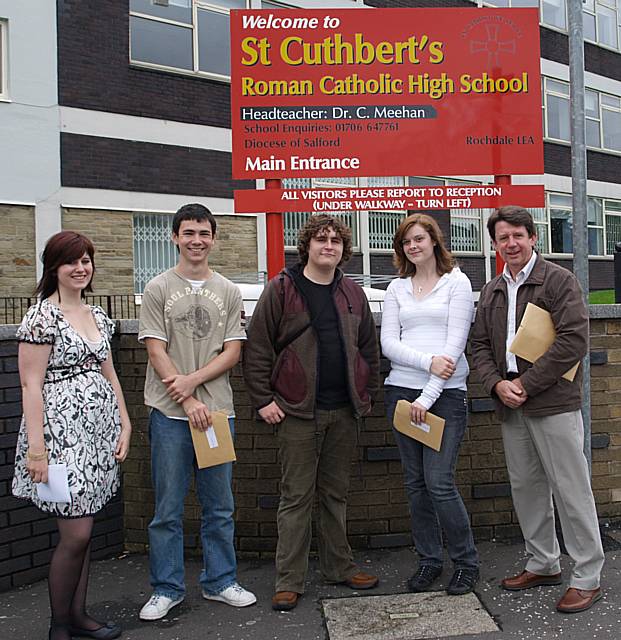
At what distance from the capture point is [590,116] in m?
22.5

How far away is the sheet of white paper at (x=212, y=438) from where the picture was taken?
3.77 m

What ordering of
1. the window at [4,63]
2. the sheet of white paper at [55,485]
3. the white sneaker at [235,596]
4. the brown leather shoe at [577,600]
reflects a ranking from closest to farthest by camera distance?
the sheet of white paper at [55,485] < the brown leather shoe at [577,600] < the white sneaker at [235,596] < the window at [4,63]

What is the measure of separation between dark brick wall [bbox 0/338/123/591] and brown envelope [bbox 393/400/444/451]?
213 cm

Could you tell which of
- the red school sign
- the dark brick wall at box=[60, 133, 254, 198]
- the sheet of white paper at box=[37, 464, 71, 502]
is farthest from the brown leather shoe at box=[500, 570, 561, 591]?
the dark brick wall at box=[60, 133, 254, 198]

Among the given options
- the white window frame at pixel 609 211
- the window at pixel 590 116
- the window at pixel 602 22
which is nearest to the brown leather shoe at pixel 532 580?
the window at pixel 590 116

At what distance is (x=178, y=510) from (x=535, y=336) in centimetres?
200

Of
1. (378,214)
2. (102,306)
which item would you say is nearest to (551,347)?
(102,306)

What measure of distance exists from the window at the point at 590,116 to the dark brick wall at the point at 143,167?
422 inches

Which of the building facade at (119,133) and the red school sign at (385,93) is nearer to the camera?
the red school sign at (385,93)

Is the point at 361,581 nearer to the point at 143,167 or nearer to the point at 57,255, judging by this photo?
the point at 57,255

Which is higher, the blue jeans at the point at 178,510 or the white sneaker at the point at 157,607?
the blue jeans at the point at 178,510

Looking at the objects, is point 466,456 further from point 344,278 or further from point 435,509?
point 344,278

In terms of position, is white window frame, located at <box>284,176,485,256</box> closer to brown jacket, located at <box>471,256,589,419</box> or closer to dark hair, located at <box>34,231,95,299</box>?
brown jacket, located at <box>471,256,589,419</box>

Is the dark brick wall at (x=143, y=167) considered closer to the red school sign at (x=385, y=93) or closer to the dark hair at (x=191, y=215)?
the red school sign at (x=385, y=93)
